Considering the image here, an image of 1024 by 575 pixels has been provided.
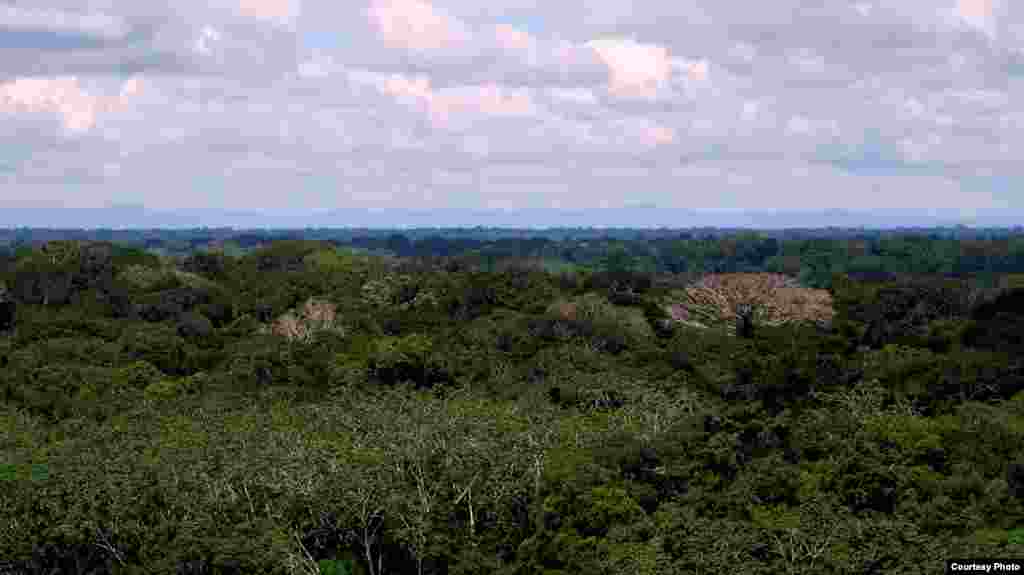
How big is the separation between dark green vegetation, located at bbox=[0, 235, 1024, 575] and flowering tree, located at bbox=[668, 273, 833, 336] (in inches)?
62.8

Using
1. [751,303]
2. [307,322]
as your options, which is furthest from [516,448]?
[307,322]

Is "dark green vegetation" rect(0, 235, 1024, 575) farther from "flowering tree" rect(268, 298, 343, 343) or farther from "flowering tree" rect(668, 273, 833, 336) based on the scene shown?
"flowering tree" rect(668, 273, 833, 336)

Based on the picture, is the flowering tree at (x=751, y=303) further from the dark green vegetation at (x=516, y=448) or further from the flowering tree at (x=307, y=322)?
the flowering tree at (x=307, y=322)

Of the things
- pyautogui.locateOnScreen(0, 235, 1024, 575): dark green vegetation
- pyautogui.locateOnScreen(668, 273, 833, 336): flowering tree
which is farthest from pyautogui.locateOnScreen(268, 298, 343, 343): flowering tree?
pyautogui.locateOnScreen(668, 273, 833, 336): flowering tree

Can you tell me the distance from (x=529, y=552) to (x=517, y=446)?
430 centimetres

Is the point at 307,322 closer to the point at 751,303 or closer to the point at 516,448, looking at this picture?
the point at 751,303

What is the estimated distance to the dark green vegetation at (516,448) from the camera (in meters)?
31.0

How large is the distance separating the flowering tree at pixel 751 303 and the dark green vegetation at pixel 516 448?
1596 mm

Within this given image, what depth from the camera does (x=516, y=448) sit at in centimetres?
3584

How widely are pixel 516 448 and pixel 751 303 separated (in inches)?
1201

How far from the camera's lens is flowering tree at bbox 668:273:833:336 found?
211 ft

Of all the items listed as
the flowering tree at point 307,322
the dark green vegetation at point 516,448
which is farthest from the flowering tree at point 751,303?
the flowering tree at point 307,322

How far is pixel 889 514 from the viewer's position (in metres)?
32.2

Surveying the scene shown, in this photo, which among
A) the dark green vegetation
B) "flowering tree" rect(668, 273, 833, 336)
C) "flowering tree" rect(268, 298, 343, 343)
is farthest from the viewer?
"flowering tree" rect(268, 298, 343, 343)
